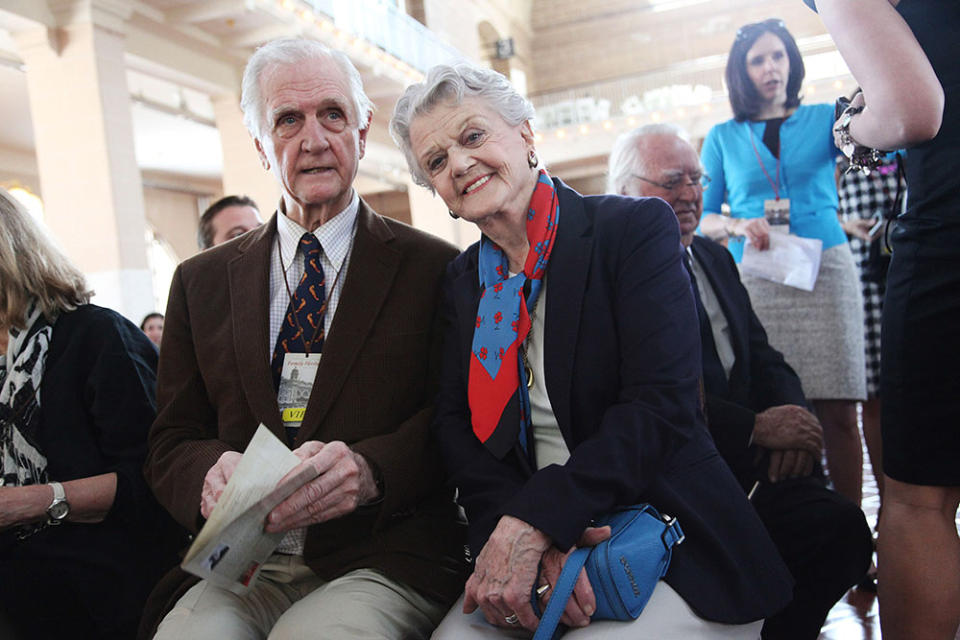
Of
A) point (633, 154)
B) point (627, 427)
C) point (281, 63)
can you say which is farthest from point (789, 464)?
point (281, 63)

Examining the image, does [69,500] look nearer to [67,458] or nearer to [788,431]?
[67,458]

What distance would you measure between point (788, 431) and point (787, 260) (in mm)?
1123

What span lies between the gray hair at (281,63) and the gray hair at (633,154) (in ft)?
2.81

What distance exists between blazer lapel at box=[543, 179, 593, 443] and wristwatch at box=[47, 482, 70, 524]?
52.9 inches

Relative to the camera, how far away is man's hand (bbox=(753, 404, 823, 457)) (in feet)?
7.41

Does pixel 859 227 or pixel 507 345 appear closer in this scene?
pixel 507 345

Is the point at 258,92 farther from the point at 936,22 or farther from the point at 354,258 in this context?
the point at 936,22

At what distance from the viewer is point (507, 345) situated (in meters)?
1.81

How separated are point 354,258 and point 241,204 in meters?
2.41

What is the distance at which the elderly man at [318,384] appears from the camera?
183 cm

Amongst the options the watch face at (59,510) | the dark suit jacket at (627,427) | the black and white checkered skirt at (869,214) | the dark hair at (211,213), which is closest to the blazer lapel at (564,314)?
the dark suit jacket at (627,427)

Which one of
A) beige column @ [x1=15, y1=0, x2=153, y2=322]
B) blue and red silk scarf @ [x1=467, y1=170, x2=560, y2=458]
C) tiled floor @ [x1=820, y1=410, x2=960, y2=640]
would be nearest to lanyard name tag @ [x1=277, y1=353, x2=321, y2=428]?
blue and red silk scarf @ [x1=467, y1=170, x2=560, y2=458]

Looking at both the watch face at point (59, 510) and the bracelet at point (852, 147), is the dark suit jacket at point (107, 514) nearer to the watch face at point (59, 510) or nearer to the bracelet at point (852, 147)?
the watch face at point (59, 510)

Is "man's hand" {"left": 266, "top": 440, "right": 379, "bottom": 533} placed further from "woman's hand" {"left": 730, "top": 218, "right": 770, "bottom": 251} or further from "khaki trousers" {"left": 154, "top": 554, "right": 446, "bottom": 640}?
"woman's hand" {"left": 730, "top": 218, "right": 770, "bottom": 251}
